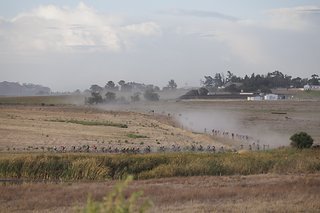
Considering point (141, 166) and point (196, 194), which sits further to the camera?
point (141, 166)

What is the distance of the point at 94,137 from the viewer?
42562 millimetres

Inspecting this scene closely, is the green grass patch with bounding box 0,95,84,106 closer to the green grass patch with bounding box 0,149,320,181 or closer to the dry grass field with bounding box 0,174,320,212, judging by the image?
the green grass patch with bounding box 0,149,320,181

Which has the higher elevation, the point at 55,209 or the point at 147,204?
the point at 147,204

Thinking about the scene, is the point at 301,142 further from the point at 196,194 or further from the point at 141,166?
the point at 196,194

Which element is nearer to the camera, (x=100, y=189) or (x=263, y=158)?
(x=100, y=189)

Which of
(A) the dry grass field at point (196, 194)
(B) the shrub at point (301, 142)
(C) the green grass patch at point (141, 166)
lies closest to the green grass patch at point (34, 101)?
(B) the shrub at point (301, 142)

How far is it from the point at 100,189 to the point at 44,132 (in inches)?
1149

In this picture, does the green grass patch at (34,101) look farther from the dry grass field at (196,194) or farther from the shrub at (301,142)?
the dry grass field at (196,194)

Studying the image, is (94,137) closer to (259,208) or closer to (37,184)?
(37,184)

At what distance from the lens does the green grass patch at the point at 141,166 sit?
2131 centimetres

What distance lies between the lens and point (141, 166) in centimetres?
2309

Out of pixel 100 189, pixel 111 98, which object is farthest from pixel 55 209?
pixel 111 98

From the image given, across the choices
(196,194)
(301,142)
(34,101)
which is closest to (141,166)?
(196,194)

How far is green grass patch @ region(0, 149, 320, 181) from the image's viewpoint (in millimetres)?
21312
